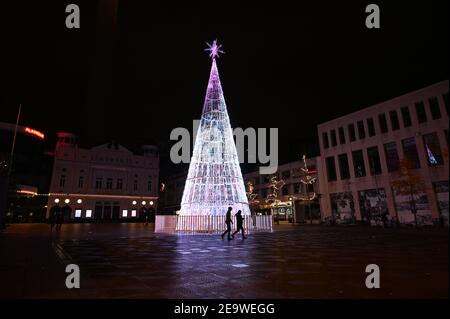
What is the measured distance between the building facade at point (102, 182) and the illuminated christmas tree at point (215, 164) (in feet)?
151

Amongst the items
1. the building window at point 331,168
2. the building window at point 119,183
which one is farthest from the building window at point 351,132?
the building window at point 119,183

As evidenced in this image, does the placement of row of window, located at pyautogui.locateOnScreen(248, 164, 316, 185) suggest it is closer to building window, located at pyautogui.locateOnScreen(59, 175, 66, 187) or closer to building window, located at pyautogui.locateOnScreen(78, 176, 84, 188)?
building window, located at pyautogui.locateOnScreen(78, 176, 84, 188)

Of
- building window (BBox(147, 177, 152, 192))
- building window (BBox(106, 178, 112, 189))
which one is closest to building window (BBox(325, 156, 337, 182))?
building window (BBox(147, 177, 152, 192))

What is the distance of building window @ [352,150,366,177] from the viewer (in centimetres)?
3728

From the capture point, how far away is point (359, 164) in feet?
125

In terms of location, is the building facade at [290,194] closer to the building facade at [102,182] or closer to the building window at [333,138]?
the building window at [333,138]

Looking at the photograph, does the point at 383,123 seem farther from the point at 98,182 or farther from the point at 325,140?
the point at 98,182

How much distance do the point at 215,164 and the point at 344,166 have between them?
28375mm

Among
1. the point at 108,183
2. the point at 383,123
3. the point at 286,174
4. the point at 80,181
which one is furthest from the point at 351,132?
the point at 80,181

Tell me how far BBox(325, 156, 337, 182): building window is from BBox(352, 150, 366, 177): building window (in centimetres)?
450
